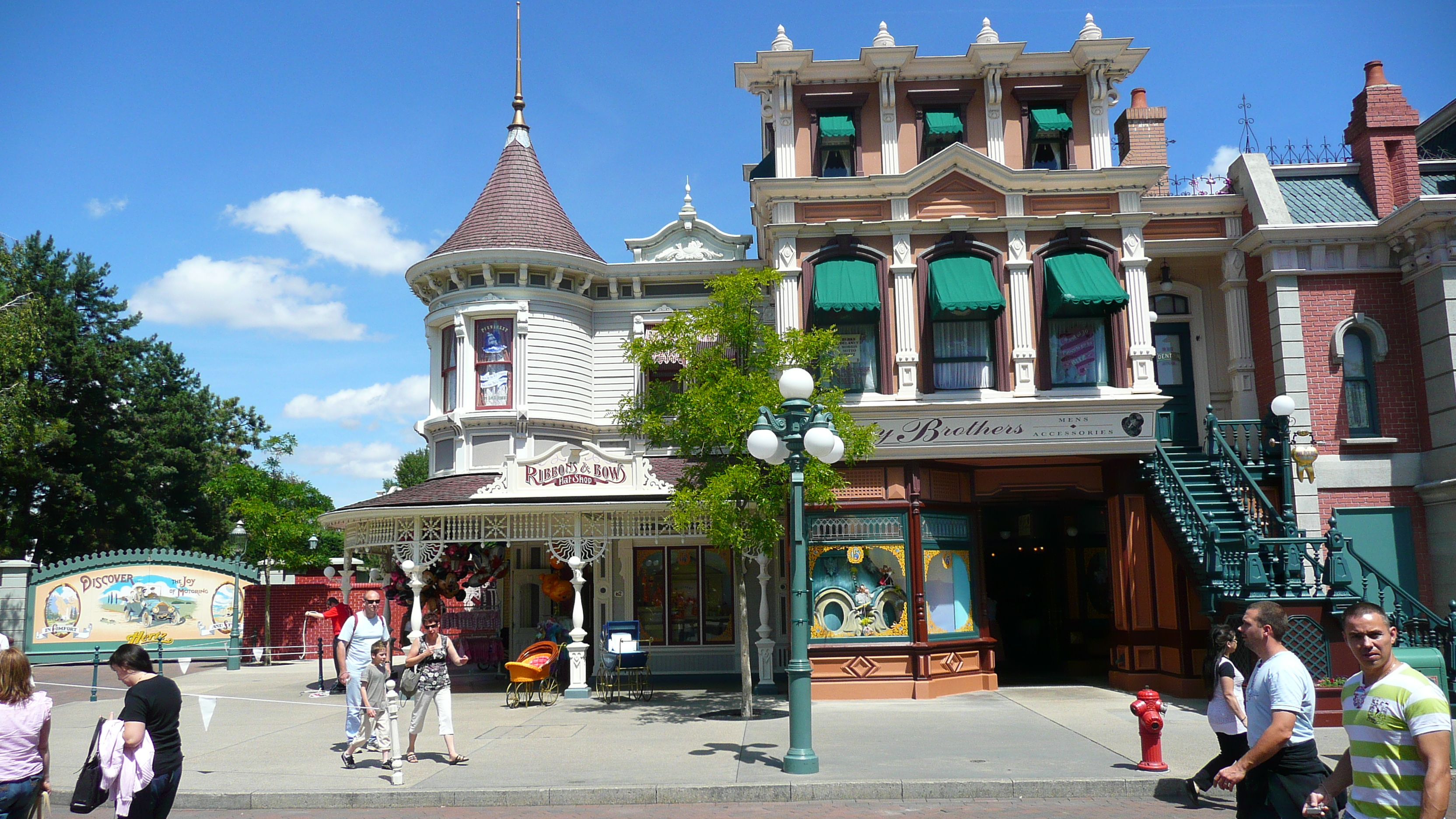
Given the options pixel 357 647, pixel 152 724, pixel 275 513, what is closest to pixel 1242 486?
pixel 357 647

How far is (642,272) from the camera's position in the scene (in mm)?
22000

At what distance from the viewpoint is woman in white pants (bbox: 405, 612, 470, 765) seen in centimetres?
1098

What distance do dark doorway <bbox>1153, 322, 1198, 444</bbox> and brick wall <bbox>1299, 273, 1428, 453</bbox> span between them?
233cm

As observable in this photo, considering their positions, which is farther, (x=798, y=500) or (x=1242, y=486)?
(x=1242, y=486)

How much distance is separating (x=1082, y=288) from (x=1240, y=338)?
461 cm

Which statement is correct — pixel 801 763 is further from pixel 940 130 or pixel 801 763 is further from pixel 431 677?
pixel 940 130

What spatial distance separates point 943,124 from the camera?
18250mm

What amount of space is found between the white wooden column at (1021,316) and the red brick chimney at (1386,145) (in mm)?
7072

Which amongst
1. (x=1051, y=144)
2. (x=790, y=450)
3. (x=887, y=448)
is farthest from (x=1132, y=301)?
(x=790, y=450)

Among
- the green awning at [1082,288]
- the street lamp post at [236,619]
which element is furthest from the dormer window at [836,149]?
the street lamp post at [236,619]

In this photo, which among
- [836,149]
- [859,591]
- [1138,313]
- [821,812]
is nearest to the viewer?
[821,812]

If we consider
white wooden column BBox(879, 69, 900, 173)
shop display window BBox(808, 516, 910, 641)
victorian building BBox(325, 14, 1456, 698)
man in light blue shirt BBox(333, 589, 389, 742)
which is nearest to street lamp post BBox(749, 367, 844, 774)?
victorian building BBox(325, 14, 1456, 698)

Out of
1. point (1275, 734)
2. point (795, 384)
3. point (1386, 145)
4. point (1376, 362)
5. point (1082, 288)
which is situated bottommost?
point (1275, 734)

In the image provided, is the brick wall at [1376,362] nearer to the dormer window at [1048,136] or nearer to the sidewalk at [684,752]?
the dormer window at [1048,136]
